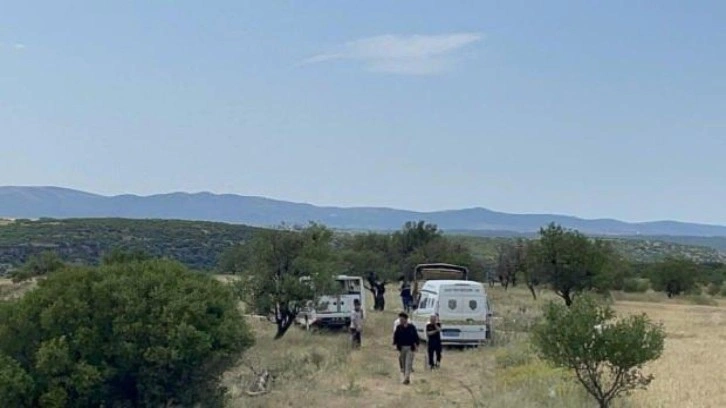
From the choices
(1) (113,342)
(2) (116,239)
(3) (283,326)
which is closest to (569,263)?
(3) (283,326)

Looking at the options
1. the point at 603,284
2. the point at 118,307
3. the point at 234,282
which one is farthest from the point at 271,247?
the point at 603,284

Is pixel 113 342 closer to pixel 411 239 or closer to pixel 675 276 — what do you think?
pixel 411 239

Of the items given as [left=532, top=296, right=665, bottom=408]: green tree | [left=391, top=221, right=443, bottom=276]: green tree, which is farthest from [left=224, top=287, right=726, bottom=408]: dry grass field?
[left=391, top=221, right=443, bottom=276]: green tree

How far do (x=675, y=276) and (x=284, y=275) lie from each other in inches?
1782

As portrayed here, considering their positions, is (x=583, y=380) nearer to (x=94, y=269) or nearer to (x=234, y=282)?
(x=94, y=269)

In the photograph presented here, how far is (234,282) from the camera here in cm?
3334

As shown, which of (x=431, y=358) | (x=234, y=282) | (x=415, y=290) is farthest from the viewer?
(x=415, y=290)

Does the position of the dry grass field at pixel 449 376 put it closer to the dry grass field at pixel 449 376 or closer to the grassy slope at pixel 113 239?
the dry grass field at pixel 449 376

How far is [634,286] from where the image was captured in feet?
240

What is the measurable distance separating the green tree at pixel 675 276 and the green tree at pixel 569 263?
77.1ft

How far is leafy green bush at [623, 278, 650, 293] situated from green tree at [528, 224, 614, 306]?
2291 centimetres

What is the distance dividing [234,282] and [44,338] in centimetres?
1576

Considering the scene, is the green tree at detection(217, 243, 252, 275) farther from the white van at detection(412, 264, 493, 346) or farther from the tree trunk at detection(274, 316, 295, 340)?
the white van at detection(412, 264, 493, 346)

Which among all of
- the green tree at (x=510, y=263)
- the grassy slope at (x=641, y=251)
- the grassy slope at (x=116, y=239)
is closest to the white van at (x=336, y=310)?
the grassy slope at (x=116, y=239)
